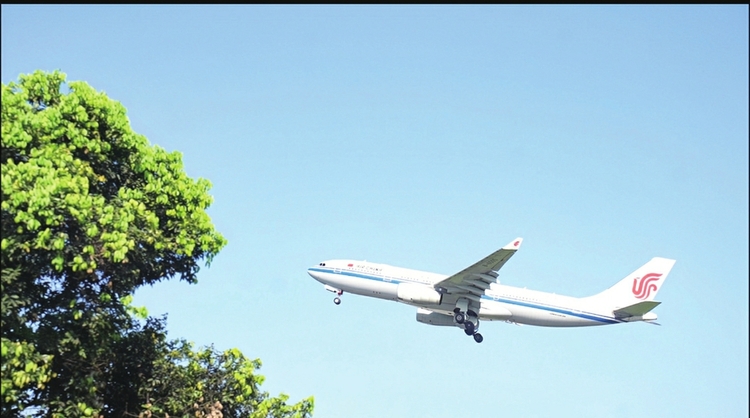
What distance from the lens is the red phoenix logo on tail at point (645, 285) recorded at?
53.8 metres

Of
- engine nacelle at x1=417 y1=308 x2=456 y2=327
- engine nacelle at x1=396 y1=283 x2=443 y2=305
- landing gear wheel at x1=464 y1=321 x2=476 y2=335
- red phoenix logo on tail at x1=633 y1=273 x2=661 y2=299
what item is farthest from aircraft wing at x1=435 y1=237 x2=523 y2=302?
red phoenix logo on tail at x1=633 y1=273 x2=661 y2=299

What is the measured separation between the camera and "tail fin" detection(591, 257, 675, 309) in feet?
171

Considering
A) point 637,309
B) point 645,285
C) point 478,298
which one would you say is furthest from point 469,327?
point 645,285

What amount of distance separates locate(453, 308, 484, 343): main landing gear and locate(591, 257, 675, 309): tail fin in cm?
770

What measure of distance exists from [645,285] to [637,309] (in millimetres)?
6254

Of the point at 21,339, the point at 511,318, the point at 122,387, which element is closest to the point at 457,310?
the point at 511,318

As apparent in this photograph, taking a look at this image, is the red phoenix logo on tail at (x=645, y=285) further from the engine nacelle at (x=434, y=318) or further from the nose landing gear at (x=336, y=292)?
the nose landing gear at (x=336, y=292)

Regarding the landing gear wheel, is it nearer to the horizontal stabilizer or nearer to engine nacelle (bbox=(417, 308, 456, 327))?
engine nacelle (bbox=(417, 308, 456, 327))

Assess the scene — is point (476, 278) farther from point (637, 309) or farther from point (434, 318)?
point (637, 309)

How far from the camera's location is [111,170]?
90.4 feet

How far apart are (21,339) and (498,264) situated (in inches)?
1102

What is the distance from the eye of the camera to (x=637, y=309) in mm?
48562

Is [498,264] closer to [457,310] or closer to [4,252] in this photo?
[457,310]

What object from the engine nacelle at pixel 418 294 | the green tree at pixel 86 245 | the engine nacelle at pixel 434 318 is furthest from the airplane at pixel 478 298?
the green tree at pixel 86 245
